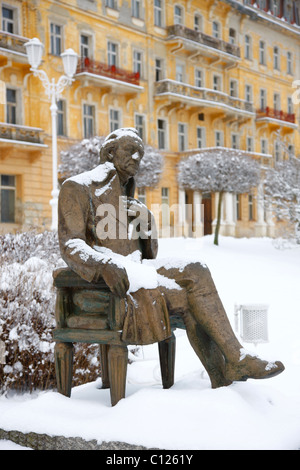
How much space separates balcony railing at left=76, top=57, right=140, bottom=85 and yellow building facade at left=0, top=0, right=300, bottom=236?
55 mm

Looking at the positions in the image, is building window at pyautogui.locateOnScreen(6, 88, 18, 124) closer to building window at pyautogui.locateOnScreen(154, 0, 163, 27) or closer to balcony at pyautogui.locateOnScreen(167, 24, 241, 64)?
building window at pyautogui.locateOnScreen(154, 0, 163, 27)

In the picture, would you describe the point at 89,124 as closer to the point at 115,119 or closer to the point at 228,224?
the point at 115,119

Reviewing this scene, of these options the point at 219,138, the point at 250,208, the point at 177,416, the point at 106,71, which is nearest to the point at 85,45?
the point at 106,71

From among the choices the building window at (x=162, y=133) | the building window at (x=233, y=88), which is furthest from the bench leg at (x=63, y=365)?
the building window at (x=233, y=88)

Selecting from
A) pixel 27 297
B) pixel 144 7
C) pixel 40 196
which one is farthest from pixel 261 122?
pixel 27 297

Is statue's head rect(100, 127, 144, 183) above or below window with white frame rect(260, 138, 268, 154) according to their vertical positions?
below

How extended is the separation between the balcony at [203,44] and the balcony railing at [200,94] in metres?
1.90

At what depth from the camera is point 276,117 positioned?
33688 millimetres

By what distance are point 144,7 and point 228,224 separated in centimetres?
1032

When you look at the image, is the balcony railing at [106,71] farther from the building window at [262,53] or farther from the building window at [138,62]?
the building window at [262,53]

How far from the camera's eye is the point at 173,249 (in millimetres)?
17422

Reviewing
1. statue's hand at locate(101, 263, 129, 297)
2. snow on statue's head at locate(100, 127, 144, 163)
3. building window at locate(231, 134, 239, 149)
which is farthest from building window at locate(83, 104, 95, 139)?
statue's hand at locate(101, 263, 129, 297)

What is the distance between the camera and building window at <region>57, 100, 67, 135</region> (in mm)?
22606
